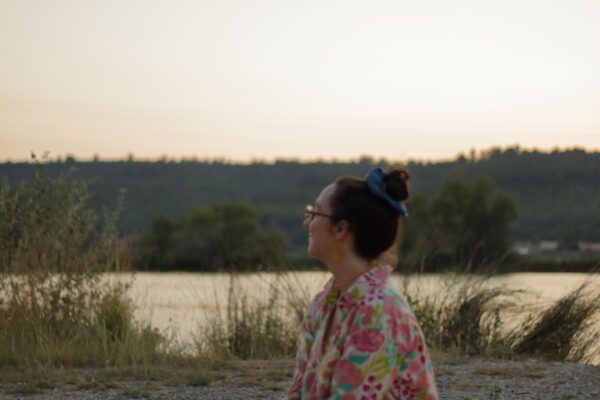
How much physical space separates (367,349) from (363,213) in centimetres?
41

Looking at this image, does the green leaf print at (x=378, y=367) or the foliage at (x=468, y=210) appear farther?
the foliage at (x=468, y=210)

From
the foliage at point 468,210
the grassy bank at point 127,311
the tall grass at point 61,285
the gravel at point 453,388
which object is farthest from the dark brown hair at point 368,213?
the foliage at point 468,210

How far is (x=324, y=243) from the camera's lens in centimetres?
315

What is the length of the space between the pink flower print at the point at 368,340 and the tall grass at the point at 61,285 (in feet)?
20.4

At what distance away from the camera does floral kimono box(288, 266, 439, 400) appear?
9.83 feet

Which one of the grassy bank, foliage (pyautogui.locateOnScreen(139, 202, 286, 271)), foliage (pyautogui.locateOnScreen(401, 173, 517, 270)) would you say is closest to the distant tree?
foliage (pyautogui.locateOnScreen(401, 173, 517, 270))

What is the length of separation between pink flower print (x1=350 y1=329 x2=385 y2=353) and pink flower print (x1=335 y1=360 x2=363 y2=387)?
6 cm

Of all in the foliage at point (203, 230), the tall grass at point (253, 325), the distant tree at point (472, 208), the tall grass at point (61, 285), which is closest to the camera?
the tall grass at point (61, 285)

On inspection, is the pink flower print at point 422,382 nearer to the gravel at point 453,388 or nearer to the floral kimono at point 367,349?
the floral kimono at point 367,349

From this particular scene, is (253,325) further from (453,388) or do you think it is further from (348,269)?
(348,269)

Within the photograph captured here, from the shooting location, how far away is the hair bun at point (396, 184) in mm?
3102

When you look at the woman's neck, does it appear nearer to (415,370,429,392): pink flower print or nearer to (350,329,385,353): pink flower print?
(350,329,385,353): pink flower print

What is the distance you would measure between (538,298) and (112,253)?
467 centimetres

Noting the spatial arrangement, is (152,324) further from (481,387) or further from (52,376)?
(481,387)
